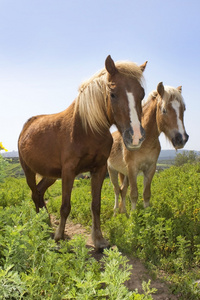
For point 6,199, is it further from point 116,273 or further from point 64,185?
point 116,273

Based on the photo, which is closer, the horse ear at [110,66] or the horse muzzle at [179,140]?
the horse ear at [110,66]

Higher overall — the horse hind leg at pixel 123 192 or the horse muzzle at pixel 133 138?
the horse muzzle at pixel 133 138

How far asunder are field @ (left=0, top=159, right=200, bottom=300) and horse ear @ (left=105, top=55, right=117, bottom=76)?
2.15 metres

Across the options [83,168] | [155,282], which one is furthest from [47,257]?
[83,168]

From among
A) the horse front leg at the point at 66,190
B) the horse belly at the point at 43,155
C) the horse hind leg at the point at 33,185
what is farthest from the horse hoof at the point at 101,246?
the horse hind leg at the point at 33,185

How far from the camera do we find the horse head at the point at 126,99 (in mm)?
3203

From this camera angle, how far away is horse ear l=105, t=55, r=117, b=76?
350cm

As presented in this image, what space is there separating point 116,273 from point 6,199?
515cm

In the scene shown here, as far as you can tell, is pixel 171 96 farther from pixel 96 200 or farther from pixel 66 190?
pixel 66 190

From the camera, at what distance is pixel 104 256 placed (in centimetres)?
269

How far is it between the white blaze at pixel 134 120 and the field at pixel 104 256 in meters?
1.37

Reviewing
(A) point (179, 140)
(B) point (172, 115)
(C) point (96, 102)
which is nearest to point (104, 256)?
(C) point (96, 102)

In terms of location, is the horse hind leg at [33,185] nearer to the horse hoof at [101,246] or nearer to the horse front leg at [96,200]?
the horse front leg at [96,200]

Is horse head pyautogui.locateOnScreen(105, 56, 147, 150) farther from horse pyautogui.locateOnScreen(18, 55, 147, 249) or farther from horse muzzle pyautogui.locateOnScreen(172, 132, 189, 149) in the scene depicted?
horse muzzle pyautogui.locateOnScreen(172, 132, 189, 149)
